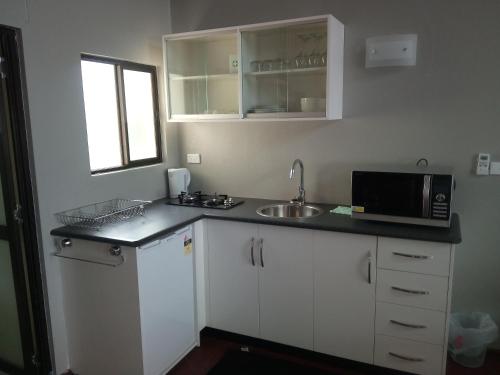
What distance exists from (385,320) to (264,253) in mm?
841

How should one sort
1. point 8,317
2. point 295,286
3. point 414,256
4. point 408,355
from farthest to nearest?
point 295,286 < point 8,317 < point 408,355 < point 414,256

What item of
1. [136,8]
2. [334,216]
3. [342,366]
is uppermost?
[136,8]

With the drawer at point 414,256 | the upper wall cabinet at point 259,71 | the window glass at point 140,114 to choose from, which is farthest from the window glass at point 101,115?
the drawer at point 414,256

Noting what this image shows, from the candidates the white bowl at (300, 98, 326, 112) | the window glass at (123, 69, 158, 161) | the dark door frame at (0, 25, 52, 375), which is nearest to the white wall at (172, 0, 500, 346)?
the white bowl at (300, 98, 326, 112)

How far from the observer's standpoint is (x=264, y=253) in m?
2.70

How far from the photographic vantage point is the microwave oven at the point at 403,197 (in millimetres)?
2326

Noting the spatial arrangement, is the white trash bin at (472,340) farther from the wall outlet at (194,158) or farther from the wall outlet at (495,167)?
the wall outlet at (194,158)

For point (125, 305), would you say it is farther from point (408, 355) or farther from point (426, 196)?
point (426, 196)

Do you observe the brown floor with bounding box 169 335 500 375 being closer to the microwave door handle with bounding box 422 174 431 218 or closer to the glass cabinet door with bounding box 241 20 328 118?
the microwave door handle with bounding box 422 174 431 218

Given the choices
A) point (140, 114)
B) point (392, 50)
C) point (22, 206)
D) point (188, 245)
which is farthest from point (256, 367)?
point (392, 50)

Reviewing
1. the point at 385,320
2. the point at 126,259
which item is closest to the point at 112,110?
the point at 126,259

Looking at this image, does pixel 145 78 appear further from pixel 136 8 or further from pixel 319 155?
pixel 319 155

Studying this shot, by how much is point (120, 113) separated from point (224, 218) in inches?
43.8

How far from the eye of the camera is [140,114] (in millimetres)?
3238
